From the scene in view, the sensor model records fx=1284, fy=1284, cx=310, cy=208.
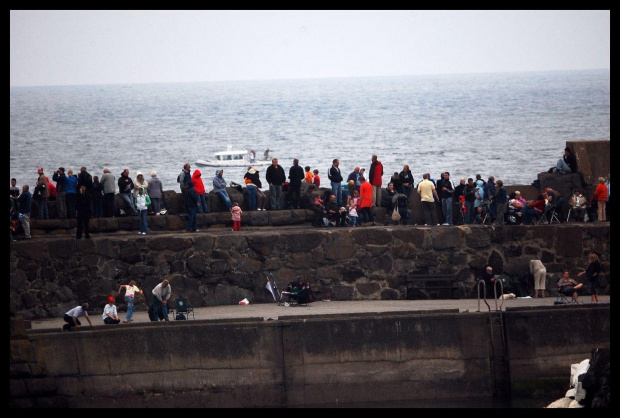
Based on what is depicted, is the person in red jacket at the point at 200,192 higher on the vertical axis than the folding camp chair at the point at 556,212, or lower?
higher

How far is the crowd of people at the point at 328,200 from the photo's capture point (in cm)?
2784

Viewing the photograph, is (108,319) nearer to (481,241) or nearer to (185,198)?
(185,198)

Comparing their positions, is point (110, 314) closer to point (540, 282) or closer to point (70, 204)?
point (70, 204)

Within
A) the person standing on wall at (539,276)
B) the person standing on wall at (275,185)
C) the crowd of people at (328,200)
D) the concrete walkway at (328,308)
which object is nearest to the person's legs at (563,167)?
the crowd of people at (328,200)

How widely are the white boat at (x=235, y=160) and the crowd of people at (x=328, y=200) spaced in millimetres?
57914

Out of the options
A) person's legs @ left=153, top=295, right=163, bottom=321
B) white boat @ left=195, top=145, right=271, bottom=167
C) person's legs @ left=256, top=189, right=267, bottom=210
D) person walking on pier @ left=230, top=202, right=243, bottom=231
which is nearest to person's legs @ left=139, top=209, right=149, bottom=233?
person walking on pier @ left=230, top=202, right=243, bottom=231

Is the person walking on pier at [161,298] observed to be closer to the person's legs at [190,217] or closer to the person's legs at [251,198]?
the person's legs at [190,217]

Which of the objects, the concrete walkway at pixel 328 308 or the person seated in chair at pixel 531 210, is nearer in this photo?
the concrete walkway at pixel 328 308

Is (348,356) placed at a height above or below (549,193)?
below

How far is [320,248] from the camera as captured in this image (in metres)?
27.3

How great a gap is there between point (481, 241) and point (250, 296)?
506 cm

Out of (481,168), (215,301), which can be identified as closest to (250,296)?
(215,301)

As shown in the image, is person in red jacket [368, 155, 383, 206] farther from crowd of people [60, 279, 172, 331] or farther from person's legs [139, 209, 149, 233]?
crowd of people [60, 279, 172, 331]

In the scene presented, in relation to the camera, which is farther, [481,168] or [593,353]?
[481,168]
